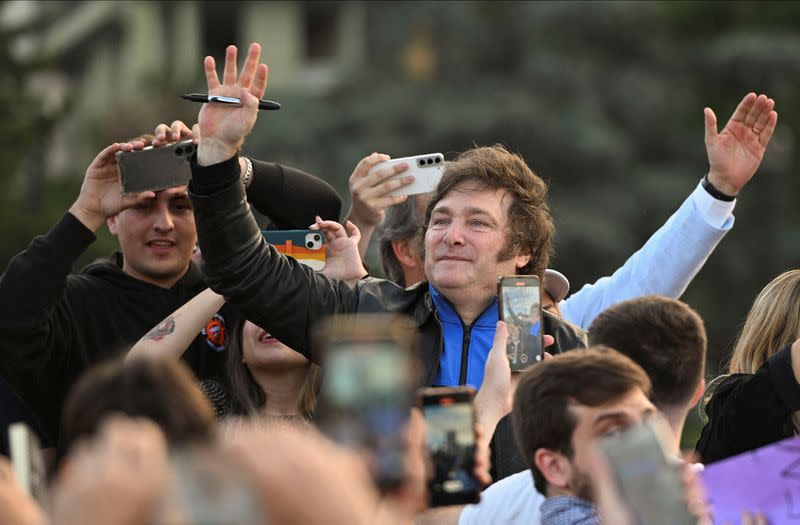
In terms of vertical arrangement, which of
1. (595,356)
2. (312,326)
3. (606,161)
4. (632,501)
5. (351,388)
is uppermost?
(351,388)

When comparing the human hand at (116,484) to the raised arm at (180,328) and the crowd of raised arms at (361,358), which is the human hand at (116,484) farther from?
the raised arm at (180,328)

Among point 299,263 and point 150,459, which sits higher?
point 150,459

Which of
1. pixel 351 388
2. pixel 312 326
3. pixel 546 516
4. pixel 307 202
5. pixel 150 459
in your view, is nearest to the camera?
pixel 150 459

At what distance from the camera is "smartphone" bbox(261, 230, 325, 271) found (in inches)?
204

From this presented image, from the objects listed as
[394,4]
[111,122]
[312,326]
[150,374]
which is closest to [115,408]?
[150,374]

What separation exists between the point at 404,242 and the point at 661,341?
1858 millimetres

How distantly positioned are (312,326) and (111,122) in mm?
19983

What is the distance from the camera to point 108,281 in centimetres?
554

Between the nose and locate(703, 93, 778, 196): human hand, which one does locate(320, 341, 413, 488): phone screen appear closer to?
the nose

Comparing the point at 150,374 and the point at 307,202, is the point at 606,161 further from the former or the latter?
the point at 150,374

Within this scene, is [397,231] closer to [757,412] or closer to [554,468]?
[757,412]

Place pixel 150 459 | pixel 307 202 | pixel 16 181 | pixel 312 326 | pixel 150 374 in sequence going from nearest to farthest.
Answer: pixel 150 459
pixel 150 374
pixel 312 326
pixel 307 202
pixel 16 181

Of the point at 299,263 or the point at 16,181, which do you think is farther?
the point at 16,181

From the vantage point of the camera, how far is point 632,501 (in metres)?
2.57
